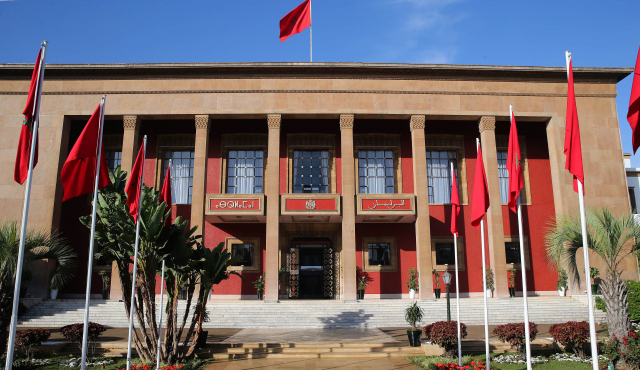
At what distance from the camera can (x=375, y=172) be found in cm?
2753

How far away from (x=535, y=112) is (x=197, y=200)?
61.1 feet

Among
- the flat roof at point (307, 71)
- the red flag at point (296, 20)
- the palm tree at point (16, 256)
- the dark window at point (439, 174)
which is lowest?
the palm tree at point (16, 256)

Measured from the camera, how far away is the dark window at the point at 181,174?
2705 cm

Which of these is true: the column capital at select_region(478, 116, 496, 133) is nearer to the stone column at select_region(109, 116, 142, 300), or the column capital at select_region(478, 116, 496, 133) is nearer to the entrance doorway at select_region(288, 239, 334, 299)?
the entrance doorway at select_region(288, 239, 334, 299)

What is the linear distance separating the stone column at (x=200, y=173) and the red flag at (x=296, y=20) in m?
6.35

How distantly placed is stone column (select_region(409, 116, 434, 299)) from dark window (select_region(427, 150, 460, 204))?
10.2ft

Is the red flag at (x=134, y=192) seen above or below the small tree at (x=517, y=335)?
above

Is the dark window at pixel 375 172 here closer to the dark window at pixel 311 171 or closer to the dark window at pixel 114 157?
the dark window at pixel 311 171

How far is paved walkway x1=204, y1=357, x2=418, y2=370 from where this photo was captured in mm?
12102

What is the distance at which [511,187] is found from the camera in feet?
34.6

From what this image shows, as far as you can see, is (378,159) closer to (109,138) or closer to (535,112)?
(535,112)

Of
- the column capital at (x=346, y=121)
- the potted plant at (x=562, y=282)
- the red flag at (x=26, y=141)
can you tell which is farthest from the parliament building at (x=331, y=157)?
the red flag at (x=26, y=141)

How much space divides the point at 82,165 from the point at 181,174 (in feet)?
59.4

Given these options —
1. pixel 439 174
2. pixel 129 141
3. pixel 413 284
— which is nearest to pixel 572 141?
pixel 413 284
